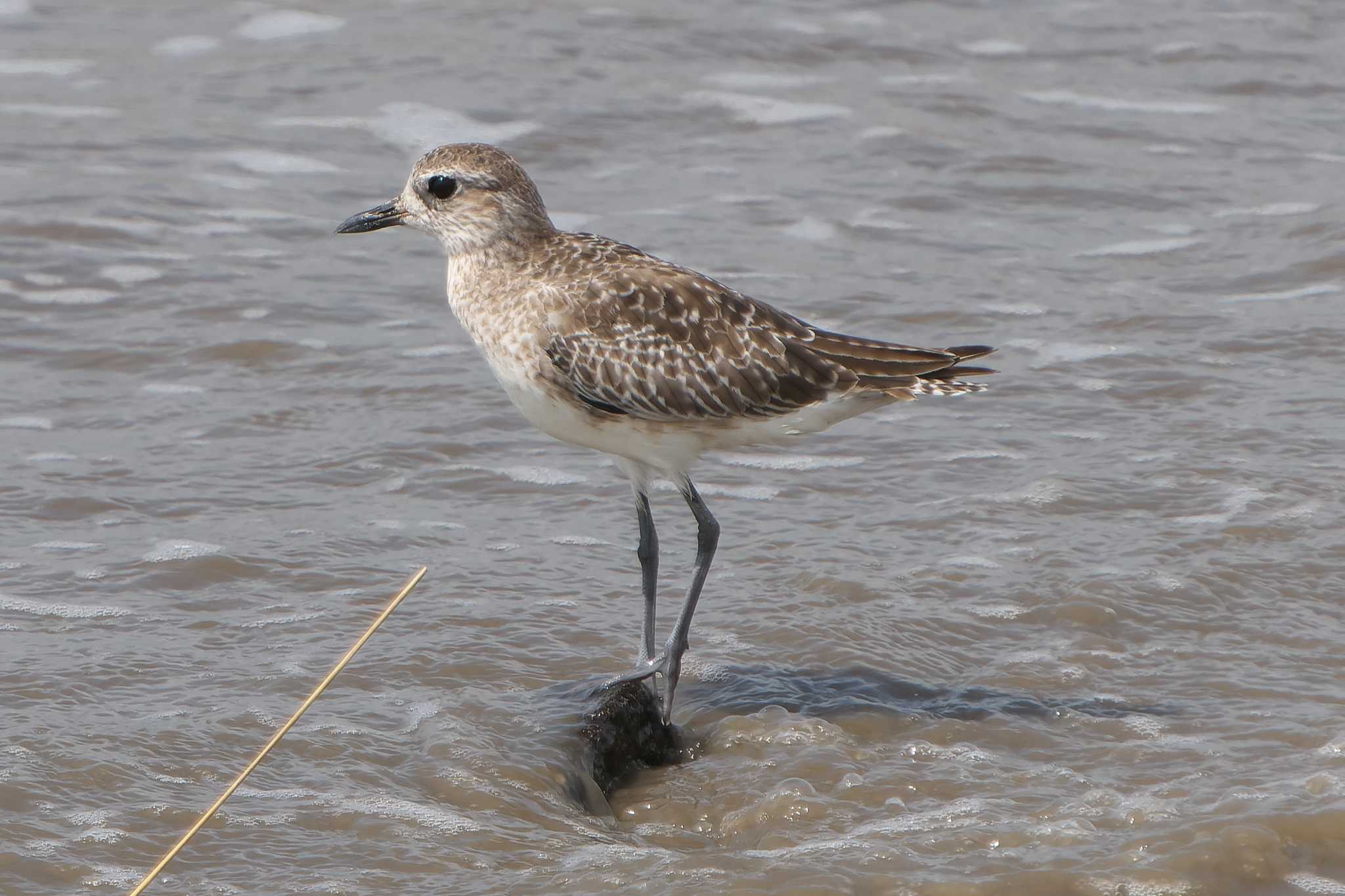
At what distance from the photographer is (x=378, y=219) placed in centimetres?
704

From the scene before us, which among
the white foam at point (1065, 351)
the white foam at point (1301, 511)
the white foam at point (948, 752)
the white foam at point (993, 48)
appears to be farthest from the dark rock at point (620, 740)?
the white foam at point (993, 48)

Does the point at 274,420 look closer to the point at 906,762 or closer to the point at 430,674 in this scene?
the point at 430,674

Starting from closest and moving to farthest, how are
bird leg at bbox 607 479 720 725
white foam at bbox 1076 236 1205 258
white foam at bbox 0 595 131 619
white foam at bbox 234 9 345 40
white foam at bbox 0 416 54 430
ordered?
bird leg at bbox 607 479 720 725, white foam at bbox 0 595 131 619, white foam at bbox 0 416 54 430, white foam at bbox 1076 236 1205 258, white foam at bbox 234 9 345 40

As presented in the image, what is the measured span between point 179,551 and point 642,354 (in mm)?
2273

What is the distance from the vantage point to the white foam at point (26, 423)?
27.5 ft

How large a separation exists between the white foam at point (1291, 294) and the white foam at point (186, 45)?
7633mm

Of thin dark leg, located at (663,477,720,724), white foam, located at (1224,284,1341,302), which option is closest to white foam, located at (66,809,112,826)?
thin dark leg, located at (663,477,720,724)

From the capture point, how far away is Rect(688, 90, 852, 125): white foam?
12.5 metres

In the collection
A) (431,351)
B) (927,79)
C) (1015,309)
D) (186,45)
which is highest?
(186,45)

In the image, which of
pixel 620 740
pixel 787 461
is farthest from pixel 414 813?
pixel 787 461

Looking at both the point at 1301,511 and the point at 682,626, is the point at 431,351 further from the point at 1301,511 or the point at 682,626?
the point at 1301,511

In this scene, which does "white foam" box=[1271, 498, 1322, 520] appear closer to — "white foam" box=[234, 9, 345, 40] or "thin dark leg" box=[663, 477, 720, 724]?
"thin dark leg" box=[663, 477, 720, 724]

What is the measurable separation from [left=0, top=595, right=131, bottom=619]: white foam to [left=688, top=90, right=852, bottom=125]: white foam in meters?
6.98

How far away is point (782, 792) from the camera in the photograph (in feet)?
18.5
